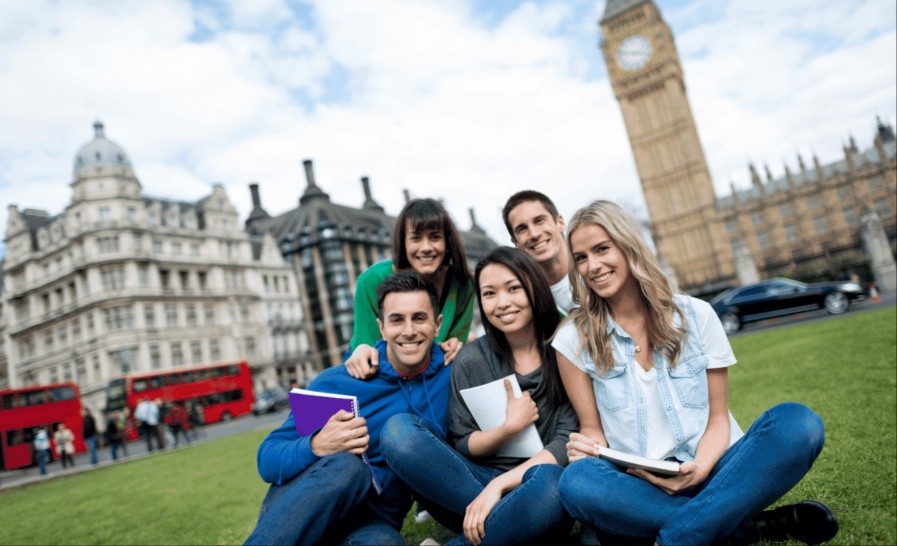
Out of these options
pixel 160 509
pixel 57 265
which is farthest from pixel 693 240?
pixel 160 509

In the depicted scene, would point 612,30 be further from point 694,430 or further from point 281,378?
point 694,430

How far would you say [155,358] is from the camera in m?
38.3

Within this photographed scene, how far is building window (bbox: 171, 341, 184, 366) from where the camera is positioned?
39438 mm

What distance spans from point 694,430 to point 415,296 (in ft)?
4.73

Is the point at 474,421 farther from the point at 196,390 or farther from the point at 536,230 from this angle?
the point at 196,390

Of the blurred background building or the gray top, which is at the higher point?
the blurred background building

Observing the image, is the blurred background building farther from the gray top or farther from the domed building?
the gray top

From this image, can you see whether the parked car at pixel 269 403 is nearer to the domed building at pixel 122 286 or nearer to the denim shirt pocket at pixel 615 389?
the domed building at pixel 122 286

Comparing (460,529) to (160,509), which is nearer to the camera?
(460,529)

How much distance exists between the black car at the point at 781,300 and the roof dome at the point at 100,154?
40604 millimetres

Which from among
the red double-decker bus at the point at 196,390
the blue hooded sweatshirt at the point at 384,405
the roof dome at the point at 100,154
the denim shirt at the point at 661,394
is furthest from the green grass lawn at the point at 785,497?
the roof dome at the point at 100,154

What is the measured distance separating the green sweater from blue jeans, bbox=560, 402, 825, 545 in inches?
68.2

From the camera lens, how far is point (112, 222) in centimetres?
3828

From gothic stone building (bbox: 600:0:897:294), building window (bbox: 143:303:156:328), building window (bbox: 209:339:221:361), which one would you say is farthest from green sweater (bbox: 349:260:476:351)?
gothic stone building (bbox: 600:0:897:294)
